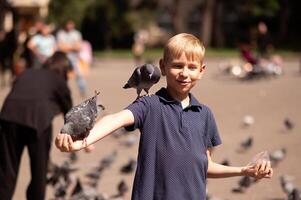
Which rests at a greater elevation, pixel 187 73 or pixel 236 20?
pixel 187 73

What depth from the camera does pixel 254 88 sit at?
18.3 metres

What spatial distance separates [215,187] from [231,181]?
42 cm

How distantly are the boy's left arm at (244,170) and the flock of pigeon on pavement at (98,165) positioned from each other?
Result: 77 mm

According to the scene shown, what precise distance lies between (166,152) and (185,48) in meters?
0.53

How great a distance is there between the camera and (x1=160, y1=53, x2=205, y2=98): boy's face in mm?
3305

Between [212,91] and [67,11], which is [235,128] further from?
[67,11]

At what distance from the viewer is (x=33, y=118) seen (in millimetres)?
5770

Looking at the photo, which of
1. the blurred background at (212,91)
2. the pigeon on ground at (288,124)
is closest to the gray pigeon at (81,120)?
the blurred background at (212,91)

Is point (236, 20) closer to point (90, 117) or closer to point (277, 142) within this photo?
point (277, 142)

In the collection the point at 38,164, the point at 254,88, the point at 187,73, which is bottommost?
the point at 254,88

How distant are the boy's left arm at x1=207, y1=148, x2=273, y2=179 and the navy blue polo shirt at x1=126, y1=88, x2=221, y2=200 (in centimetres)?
25

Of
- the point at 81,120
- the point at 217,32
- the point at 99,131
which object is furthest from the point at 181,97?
the point at 217,32

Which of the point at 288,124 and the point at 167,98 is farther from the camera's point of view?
the point at 288,124

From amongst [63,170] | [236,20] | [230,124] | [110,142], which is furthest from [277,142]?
[236,20]
